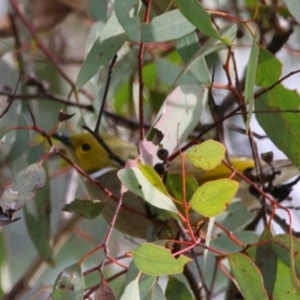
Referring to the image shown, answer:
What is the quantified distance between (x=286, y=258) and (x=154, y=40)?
537mm

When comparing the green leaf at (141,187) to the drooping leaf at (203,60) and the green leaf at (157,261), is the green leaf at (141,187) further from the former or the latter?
the drooping leaf at (203,60)

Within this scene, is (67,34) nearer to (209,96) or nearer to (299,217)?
(299,217)

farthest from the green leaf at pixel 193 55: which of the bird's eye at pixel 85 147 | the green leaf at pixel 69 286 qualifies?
the bird's eye at pixel 85 147

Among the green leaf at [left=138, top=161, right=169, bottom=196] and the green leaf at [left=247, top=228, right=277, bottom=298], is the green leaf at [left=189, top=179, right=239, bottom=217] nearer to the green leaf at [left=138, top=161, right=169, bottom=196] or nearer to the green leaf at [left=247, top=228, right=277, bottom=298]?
the green leaf at [left=138, top=161, right=169, bottom=196]

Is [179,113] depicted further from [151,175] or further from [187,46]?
[151,175]

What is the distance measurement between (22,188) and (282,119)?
0.64 m

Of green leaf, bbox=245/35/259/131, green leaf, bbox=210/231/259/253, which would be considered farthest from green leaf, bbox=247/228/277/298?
green leaf, bbox=245/35/259/131

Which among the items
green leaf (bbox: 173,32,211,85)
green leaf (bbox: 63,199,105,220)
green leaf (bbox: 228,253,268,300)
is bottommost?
green leaf (bbox: 228,253,268,300)

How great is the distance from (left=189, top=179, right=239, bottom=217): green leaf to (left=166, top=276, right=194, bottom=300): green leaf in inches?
15.3

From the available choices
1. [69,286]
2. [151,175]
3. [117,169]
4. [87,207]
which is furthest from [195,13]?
[117,169]

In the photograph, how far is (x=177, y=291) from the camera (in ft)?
5.50

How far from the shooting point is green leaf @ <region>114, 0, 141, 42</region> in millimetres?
1342

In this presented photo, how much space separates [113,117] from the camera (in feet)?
7.58

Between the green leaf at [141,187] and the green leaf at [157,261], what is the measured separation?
3.9 inches
